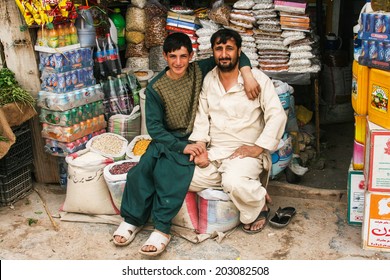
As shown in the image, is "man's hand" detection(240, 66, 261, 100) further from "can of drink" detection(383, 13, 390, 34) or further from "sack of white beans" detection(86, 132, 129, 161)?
"sack of white beans" detection(86, 132, 129, 161)

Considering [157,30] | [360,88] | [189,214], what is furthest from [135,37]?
[360,88]

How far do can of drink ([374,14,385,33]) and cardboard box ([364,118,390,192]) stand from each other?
2.10 ft

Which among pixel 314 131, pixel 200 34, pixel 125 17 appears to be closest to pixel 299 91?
pixel 314 131

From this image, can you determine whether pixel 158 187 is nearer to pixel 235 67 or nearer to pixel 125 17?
pixel 235 67

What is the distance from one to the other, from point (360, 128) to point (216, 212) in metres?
1.23

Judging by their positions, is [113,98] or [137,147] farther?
[113,98]

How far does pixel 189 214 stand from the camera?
4.20 metres

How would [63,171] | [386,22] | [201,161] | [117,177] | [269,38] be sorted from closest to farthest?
1. [386,22]
2. [201,161]
3. [117,177]
4. [63,171]
5. [269,38]

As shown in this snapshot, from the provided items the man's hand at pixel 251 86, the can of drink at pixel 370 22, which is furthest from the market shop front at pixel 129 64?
the can of drink at pixel 370 22

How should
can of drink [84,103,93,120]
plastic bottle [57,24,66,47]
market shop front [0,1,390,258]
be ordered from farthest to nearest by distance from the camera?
can of drink [84,103,93,120] → market shop front [0,1,390,258] → plastic bottle [57,24,66,47]

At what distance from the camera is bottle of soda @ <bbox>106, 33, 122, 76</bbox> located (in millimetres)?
5264

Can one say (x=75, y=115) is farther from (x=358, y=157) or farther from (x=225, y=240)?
(x=358, y=157)

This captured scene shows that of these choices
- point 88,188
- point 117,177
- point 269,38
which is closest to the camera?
point 117,177

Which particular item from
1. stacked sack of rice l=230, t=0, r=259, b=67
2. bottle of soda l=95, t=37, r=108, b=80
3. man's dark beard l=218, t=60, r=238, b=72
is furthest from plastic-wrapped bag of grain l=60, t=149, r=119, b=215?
stacked sack of rice l=230, t=0, r=259, b=67
